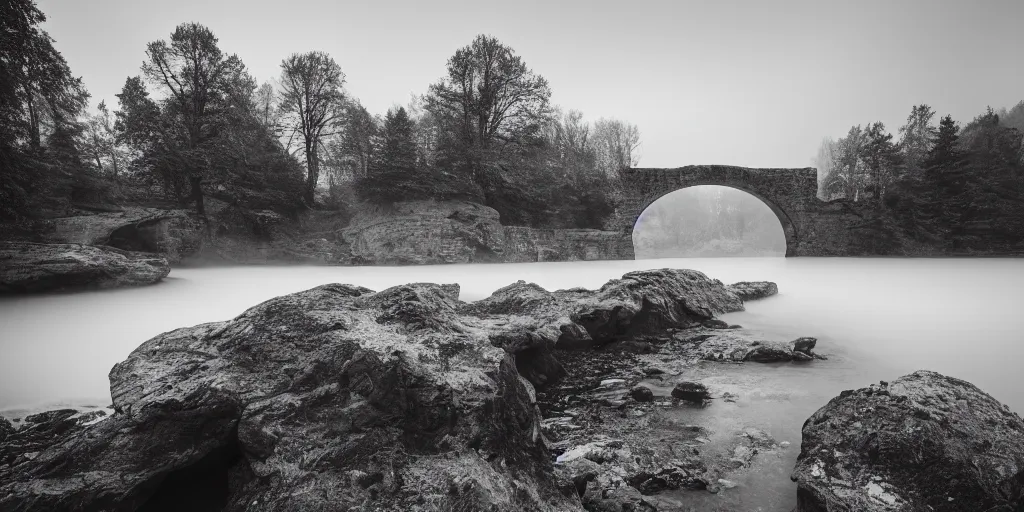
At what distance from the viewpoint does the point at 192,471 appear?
2094mm

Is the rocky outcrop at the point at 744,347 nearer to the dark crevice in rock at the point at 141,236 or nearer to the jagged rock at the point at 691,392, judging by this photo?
the jagged rock at the point at 691,392

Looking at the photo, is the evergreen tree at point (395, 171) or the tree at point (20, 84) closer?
the tree at point (20, 84)

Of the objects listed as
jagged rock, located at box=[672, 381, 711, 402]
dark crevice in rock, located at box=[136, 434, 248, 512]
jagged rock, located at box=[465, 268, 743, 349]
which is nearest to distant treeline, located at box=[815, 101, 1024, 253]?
jagged rock, located at box=[465, 268, 743, 349]

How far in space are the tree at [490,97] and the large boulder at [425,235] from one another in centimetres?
722

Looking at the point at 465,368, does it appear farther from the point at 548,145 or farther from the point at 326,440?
the point at 548,145

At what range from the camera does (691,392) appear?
142 inches

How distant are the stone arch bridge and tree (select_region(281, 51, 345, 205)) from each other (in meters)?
16.1

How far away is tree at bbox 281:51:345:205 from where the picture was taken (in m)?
20.6

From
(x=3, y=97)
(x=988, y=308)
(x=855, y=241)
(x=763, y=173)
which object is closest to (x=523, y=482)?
(x=988, y=308)

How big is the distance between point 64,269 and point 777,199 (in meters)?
25.2

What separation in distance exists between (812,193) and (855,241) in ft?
11.7

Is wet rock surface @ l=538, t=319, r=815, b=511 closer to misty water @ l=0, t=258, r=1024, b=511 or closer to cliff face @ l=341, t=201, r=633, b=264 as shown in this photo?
misty water @ l=0, t=258, r=1024, b=511

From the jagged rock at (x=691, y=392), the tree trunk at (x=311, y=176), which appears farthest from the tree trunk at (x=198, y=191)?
the jagged rock at (x=691, y=392)

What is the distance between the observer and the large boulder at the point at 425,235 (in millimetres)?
16594
